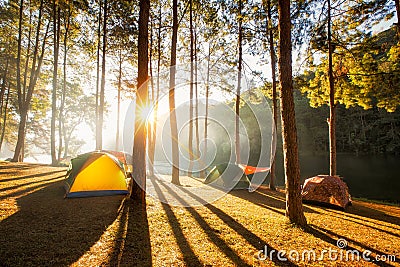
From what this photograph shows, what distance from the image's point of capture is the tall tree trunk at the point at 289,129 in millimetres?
5617

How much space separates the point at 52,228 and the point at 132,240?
6.19 feet

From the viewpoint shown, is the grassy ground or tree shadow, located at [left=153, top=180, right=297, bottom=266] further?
tree shadow, located at [left=153, top=180, right=297, bottom=266]

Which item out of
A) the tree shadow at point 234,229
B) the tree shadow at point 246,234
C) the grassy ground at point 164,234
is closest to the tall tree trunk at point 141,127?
the grassy ground at point 164,234

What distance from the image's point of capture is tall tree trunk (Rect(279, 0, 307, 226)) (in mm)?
5617

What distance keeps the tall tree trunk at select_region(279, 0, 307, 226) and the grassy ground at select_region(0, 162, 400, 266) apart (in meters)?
0.50

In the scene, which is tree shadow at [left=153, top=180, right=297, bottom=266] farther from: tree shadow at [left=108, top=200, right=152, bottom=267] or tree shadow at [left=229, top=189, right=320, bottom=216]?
tree shadow at [left=229, top=189, right=320, bottom=216]

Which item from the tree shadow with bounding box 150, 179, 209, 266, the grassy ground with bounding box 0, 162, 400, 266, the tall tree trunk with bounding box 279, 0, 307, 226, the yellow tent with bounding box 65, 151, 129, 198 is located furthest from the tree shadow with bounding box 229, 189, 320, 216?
the yellow tent with bounding box 65, 151, 129, 198

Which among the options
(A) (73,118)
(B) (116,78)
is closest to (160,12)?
(B) (116,78)

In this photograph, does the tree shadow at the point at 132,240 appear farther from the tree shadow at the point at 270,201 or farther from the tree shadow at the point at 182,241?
the tree shadow at the point at 270,201

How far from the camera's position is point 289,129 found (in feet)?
18.9

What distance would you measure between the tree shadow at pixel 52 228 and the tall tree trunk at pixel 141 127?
2.81ft

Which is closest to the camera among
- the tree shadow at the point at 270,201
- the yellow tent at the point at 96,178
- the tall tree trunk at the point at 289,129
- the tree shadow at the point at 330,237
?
the tree shadow at the point at 330,237

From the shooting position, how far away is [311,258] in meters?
3.84

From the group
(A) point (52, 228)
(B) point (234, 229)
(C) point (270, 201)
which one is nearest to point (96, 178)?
(A) point (52, 228)
